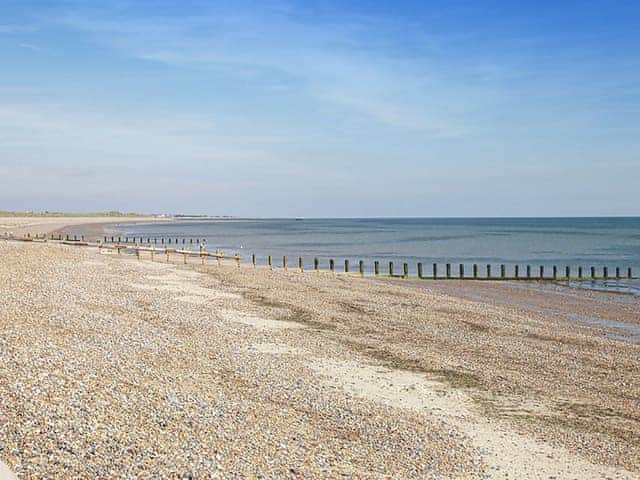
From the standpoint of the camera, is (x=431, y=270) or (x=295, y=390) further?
(x=431, y=270)

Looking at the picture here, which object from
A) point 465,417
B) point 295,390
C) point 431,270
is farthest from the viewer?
point 431,270

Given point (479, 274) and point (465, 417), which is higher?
point (465, 417)

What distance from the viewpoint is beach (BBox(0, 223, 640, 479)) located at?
27.2ft

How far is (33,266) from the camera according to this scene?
83.3 ft

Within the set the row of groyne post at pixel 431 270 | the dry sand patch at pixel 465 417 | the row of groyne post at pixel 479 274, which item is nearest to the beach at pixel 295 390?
the dry sand patch at pixel 465 417

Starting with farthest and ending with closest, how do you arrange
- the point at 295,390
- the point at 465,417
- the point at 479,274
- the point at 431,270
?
the point at 431,270 → the point at 479,274 → the point at 295,390 → the point at 465,417

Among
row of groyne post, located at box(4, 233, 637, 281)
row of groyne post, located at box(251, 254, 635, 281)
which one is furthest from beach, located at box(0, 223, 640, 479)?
row of groyne post, located at box(251, 254, 635, 281)

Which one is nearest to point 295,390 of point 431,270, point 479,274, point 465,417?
point 465,417

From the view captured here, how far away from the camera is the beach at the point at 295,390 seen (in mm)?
8289

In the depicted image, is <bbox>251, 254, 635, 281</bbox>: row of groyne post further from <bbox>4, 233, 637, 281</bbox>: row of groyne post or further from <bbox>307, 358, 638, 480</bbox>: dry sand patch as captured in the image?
<bbox>307, 358, 638, 480</bbox>: dry sand patch

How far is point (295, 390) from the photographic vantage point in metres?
11.8

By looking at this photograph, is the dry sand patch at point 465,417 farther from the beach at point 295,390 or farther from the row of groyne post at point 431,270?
the row of groyne post at point 431,270

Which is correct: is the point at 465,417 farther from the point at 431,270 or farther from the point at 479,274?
the point at 431,270

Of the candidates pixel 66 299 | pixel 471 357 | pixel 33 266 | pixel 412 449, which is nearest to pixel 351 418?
pixel 412 449
